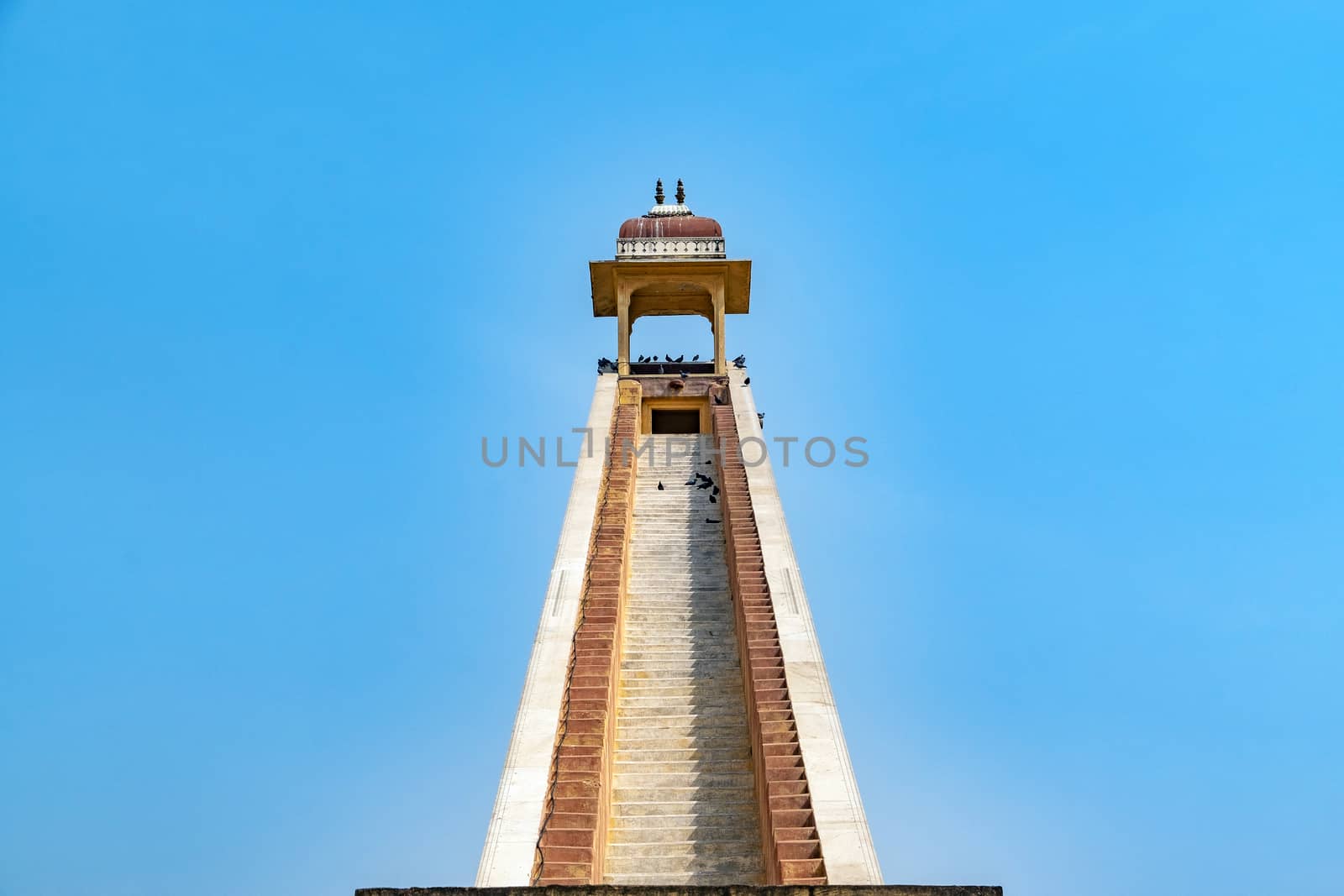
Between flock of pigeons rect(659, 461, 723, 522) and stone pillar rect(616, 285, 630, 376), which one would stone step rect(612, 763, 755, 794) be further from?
stone pillar rect(616, 285, 630, 376)

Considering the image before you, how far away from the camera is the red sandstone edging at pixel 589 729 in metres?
7.41

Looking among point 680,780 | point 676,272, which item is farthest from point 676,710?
point 676,272

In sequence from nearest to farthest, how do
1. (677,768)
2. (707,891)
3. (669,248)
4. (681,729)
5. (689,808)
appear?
(707,891)
(689,808)
(677,768)
(681,729)
(669,248)

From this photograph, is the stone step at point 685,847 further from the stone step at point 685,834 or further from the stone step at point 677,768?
the stone step at point 677,768

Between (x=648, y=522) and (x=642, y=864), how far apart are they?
5.87 m

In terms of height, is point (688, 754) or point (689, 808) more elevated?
point (688, 754)

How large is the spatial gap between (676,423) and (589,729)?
1176 cm

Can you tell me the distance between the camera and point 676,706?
10.1 m

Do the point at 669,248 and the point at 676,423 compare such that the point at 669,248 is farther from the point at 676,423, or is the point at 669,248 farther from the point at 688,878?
the point at 688,878

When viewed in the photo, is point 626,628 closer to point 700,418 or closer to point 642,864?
point 642,864

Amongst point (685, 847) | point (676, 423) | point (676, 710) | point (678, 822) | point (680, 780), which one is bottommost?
point (685, 847)

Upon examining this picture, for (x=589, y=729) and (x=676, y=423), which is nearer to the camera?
(x=589, y=729)

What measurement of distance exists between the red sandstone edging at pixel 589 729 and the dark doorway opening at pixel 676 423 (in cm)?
703

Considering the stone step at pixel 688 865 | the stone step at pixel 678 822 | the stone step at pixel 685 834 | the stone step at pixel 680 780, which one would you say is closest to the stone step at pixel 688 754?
the stone step at pixel 680 780
